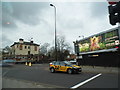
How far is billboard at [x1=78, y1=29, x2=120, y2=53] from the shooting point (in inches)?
809

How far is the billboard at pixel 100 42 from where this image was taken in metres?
20.5

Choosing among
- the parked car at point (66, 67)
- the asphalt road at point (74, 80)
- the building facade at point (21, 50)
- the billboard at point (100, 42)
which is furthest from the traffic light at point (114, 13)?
the building facade at point (21, 50)

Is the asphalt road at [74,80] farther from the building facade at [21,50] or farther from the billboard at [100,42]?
the building facade at [21,50]

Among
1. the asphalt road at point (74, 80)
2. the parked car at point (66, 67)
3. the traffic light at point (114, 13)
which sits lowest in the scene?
the asphalt road at point (74, 80)

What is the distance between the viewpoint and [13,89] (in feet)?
23.6

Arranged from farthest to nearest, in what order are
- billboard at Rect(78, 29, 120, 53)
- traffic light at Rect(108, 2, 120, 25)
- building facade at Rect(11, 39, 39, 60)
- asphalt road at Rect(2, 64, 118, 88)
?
1. building facade at Rect(11, 39, 39, 60)
2. billboard at Rect(78, 29, 120, 53)
3. asphalt road at Rect(2, 64, 118, 88)
4. traffic light at Rect(108, 2, 120, 25)

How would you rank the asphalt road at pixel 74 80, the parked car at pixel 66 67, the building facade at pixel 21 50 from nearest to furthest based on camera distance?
the asphalt road at pixel 74 80 < the parked car at pixel 66 67 < the building facade at pixel 21 50

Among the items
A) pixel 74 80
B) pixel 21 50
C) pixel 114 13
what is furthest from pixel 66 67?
pixel 21 50

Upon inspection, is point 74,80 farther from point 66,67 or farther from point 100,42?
point 100,42

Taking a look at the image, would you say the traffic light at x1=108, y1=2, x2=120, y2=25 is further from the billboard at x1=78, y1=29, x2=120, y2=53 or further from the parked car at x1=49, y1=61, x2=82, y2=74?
the billboard at x1=78, y1=29, x2=120, y2=53

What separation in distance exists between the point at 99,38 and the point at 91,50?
3.28m

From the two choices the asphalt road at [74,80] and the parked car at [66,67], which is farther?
the parked car at [66,67]

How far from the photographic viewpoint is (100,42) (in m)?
23.3

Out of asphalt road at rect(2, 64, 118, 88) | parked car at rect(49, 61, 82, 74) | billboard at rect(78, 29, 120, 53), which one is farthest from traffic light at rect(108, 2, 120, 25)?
billboard at rect(78, 29, 120, 53)
